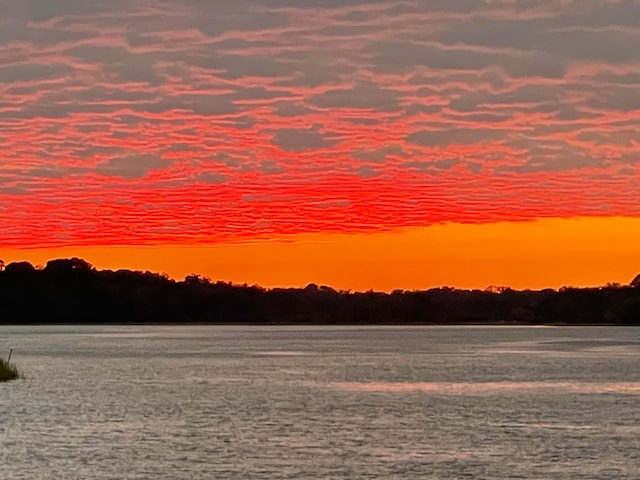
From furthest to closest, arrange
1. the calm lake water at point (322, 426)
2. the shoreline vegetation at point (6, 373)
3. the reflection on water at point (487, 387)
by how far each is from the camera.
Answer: the shoreline vegetation at point (6, 373) < the reflection on water at point (487, 387) < the calm lake water at point (322, 426)

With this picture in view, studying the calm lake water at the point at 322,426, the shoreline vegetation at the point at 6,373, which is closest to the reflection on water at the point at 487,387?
the calm lake water at the point at 322,426

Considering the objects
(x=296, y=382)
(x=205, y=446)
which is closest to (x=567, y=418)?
(x=205, y=446)

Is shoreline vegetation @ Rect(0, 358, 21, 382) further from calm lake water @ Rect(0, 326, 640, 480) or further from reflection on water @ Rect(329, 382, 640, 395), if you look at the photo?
reflection on water @ Rect(329, 382, 640, 395)

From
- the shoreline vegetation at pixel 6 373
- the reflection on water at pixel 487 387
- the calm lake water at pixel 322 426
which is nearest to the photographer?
the calm lake water at pixel 322 426

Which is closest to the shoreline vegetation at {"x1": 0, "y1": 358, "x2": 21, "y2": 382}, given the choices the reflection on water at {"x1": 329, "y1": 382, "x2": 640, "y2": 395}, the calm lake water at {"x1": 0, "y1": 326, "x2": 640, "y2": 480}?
the calm lake water at {"x1": 0, "y1": 326, "x2": 640, "y2": 480}

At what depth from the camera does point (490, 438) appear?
65.6 meters

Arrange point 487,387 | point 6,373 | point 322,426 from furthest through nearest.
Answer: point 6,373
point 487,387
point 322,426

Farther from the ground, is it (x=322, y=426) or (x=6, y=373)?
(x=6, y=373)

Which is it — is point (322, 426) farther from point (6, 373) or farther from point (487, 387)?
point (6, 373)

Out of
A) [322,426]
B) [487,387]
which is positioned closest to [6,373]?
[487,387]

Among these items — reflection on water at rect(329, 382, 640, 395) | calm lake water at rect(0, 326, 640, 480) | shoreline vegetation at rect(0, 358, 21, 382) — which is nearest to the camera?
calm lake water at rect(0, 326, 640, 480)

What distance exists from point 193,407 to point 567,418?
27.1 meters

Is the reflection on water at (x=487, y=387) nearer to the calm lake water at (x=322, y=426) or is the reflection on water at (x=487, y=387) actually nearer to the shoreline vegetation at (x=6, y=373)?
the calm lake water at (x=322, y=426)

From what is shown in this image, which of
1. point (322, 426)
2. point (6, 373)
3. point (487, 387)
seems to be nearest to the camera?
point (322, 426)
